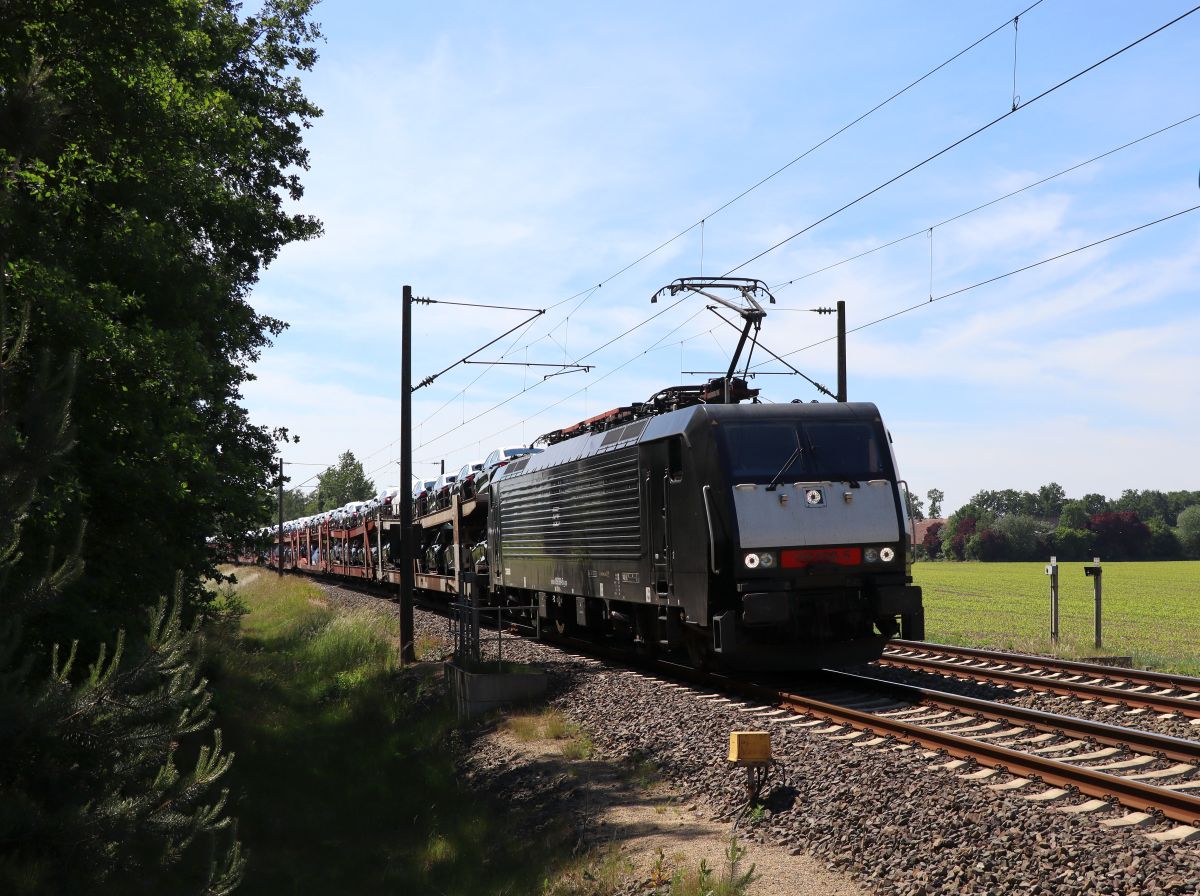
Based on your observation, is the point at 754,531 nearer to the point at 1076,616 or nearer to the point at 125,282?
the point at 125,282

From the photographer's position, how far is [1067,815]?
6734mm

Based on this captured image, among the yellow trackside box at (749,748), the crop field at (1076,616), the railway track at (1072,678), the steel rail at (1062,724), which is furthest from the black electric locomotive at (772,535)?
the crop field at (1076,616)

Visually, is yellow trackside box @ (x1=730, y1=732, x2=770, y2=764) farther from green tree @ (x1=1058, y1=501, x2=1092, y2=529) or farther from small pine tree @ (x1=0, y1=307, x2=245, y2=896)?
green tree @ (x1=1058, y1=501, x2=1092, y2=529)

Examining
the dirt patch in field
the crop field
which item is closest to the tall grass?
the dirt patch in field

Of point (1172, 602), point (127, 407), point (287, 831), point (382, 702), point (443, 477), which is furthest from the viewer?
point (1172, 602)

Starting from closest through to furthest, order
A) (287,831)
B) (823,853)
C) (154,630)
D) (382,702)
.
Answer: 1. (154,630)
2. (823,853)
3. (287,831)
4. (382,702)

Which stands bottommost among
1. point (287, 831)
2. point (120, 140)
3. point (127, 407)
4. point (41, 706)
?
point (287, 831)

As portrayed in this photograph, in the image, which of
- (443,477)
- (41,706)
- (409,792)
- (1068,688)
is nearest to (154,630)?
(41,706)

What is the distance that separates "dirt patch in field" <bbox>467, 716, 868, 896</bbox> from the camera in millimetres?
6941

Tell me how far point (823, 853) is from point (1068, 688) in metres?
5.67

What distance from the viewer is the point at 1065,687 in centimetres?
1163

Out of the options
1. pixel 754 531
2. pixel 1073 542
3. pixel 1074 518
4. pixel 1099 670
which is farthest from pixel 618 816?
pixel 1074 518

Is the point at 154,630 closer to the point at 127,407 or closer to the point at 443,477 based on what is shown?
the point at 127,407

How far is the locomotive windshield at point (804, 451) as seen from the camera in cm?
1248
